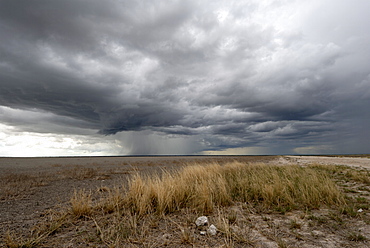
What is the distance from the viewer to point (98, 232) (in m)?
4.47

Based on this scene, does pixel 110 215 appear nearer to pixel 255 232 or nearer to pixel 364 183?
pixel 255 232

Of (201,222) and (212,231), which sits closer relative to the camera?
(212,231)

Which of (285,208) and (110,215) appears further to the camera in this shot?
(285,208)

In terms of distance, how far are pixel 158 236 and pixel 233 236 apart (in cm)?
168

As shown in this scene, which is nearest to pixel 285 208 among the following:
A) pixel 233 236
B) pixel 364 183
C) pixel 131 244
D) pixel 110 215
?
pixel 233 236

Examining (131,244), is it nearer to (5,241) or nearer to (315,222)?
(5,241)

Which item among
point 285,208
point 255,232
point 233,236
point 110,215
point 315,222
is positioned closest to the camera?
point 233,236

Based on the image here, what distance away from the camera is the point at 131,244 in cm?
390

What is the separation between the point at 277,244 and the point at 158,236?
99.7 inches

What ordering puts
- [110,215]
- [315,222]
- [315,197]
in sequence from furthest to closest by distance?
[315,197]
[110,215]
[315,222]

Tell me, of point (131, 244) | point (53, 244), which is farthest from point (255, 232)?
point (53, 244)

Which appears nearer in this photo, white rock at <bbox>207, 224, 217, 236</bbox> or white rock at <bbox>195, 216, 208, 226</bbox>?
white rock at <bbox>207, 224, 217, 236</bbox>

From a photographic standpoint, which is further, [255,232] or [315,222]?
[315,222]

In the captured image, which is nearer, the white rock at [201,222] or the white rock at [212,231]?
the white rock at [212,231]
